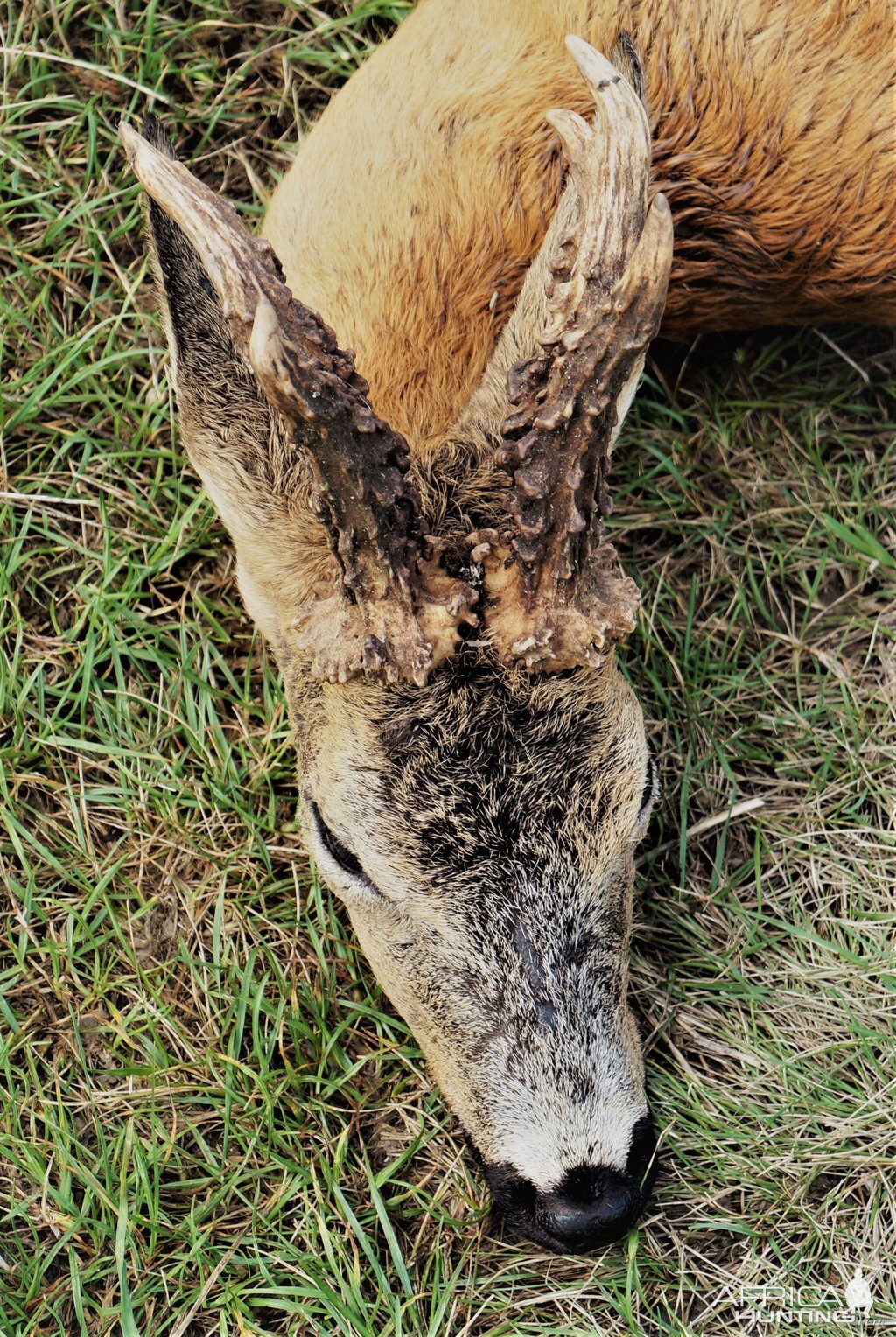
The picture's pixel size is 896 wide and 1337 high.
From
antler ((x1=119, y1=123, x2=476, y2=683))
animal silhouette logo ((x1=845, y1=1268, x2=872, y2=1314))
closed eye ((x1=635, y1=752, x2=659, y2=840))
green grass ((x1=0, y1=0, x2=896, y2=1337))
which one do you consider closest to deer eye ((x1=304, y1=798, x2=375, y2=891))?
antler ((x1=119, y1=123, x2=476, y2=683))

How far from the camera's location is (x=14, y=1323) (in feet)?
16.1

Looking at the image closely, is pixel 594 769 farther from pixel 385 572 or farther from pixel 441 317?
pixel 441 317

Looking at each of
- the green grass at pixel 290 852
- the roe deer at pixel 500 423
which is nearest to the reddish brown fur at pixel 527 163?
the roe deer at pixel 500 423

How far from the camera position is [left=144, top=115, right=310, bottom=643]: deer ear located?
3990mm

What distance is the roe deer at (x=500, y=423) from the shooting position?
3443mm

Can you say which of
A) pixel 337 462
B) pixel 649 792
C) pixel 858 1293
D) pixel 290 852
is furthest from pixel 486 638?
pixel 858 1293

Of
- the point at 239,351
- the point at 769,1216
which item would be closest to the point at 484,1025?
the point at 769,1216

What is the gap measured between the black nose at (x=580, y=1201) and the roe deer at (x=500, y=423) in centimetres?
1

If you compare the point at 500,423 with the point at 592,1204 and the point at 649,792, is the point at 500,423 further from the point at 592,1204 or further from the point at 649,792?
the point at 592,1204

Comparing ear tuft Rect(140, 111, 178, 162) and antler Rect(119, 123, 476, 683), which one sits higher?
ear tuft Rect(140, 111, 178, 162)

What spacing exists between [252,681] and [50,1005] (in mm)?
1508

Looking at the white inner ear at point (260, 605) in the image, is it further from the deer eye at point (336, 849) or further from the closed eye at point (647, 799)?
the closed eye at point (647, 799)

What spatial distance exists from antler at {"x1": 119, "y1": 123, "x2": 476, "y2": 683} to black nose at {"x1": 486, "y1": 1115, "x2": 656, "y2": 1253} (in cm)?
162

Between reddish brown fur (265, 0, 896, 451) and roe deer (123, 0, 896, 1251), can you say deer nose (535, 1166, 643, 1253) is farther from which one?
reddish brown fur (265, 0, 896, 451)
